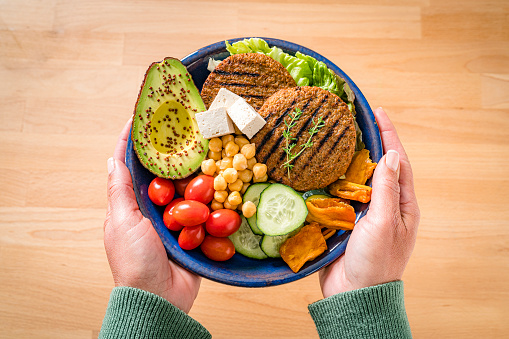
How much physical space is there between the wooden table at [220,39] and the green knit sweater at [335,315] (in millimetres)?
686

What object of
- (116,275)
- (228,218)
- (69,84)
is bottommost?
(116,275)

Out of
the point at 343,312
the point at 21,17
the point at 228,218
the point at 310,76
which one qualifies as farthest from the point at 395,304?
the point at 21,17

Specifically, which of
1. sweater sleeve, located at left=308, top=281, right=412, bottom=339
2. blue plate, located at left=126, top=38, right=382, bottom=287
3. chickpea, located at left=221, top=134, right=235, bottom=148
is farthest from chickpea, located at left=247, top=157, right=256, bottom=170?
sweater sleeve, located at left=308, top=281, right=412, bottom=339

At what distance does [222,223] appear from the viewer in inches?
81.5

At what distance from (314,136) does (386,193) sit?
48 cm

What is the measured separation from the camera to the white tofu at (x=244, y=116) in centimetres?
207

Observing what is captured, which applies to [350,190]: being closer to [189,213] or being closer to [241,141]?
[241,141]

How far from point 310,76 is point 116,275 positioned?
1545 millimetres

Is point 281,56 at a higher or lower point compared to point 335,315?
higher

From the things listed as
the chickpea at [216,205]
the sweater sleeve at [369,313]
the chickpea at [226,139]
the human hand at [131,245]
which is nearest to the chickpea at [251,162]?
the chickpea at [226,139]

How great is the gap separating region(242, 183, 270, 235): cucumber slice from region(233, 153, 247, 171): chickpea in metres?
0.13

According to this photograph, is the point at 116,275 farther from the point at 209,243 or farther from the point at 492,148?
the point at 492,148

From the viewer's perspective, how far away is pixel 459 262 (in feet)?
9.12

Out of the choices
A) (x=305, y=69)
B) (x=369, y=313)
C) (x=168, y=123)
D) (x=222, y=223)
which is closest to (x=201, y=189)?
(x=222, y=223)
